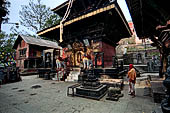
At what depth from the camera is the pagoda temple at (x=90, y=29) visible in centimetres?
812

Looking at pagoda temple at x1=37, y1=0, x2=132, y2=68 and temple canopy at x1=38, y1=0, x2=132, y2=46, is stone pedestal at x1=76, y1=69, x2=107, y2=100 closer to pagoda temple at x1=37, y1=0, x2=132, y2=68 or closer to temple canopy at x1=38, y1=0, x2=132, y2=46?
pagoda temple at x1=37, y1=0, x2=132, y2=68

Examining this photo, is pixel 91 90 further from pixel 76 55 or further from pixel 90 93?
pixel 76 55

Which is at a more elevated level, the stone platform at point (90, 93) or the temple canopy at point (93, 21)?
the temple canopy at point (93, 21)

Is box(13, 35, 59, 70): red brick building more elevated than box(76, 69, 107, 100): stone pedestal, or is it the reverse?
box(13, 35, 59, 70): red brick building

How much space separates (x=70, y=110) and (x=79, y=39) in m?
8.51

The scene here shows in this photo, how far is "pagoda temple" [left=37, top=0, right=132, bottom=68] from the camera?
8.12m

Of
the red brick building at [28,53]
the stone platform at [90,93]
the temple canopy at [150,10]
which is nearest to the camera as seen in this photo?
the temple canopy at [150,10]

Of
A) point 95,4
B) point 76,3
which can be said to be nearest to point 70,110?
point 95,4

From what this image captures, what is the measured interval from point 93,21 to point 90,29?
0.88 m

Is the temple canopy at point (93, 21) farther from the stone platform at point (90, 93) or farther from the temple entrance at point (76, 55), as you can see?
the stone platform at point (90, 93)

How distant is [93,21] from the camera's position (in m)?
9.33

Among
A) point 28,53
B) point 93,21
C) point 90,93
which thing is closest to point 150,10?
point 93,21

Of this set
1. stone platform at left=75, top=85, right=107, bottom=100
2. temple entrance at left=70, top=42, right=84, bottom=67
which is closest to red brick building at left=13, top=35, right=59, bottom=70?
temple entrance at left=70, top=42, right=84, bottom=67

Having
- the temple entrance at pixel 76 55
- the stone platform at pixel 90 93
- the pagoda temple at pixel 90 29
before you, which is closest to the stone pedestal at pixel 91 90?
the stone platform at pixel 90 93
